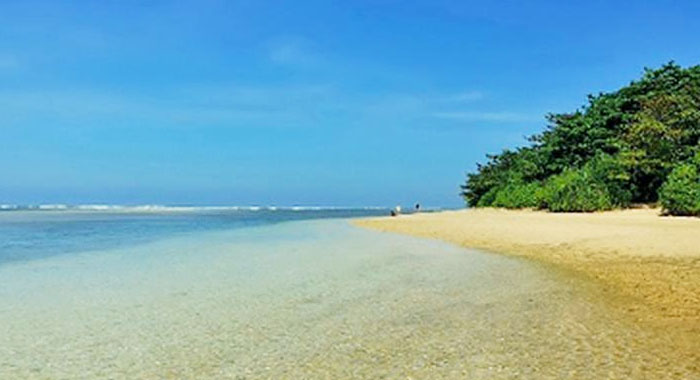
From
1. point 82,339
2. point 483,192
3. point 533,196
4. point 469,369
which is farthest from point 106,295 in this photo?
point 483,192

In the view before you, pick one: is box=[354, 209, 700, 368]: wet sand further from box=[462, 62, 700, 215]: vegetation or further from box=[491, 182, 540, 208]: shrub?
Result: box=[491, 182, 540, 208]: shrub

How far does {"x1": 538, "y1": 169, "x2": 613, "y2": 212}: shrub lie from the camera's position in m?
29.6

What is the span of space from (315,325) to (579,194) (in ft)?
84.3

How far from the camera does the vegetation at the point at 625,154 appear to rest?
90.2ft

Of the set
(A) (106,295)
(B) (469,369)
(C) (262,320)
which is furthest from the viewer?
(A) (106,295)

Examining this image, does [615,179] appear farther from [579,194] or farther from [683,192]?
[683,192]

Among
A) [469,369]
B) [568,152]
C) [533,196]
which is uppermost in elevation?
[568,152]

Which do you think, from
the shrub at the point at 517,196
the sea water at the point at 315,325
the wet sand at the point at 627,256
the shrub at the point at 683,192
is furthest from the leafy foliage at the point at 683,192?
the sea water at the point at 315,325

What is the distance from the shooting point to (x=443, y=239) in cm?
2030

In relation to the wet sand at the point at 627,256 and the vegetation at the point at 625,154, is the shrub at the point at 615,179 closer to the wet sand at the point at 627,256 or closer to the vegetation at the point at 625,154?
the vegetation at the point at 625,154

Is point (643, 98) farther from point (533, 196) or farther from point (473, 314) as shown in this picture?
point (473, 314)

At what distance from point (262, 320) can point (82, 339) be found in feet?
6.08

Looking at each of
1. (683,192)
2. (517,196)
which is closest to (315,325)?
(683,192)

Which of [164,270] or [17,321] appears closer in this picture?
[17,321]
